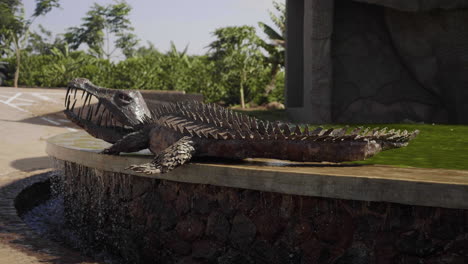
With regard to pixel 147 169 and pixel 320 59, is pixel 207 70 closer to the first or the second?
pixel 320 59

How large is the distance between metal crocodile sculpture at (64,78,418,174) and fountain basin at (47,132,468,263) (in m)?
0.11

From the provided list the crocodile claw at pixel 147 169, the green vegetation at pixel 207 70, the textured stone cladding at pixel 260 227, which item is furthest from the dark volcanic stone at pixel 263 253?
the green vegetation at pixel 207 70

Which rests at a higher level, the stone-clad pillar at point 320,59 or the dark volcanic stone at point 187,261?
the stone-clad pillar at point 320,59

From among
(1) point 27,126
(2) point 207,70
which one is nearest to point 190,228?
(1) point 27,126

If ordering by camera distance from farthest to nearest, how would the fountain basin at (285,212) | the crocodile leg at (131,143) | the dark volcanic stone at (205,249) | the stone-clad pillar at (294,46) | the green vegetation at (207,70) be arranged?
the green vegetation at (207,70), the stone-clad pillar at (294,46), the crocodile leg at (131,143), the dark volcanic stone at (205,249), the fountain basin at (285,212)

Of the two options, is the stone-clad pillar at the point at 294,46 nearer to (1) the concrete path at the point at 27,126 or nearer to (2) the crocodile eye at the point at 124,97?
(1) the concrete path at the point at 27,126

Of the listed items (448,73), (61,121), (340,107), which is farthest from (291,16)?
(61,121)

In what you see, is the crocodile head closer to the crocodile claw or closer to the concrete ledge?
the concrete ledge

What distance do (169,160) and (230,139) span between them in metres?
0.45

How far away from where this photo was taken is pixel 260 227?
306cm

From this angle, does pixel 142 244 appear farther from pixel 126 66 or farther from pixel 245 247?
pixel 126 66

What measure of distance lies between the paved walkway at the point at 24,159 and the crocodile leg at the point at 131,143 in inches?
33.8

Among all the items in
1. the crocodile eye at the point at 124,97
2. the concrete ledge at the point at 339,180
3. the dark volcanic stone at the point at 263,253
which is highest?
the crocodile eye at the point at 124,97

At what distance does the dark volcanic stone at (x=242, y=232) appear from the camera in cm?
309
